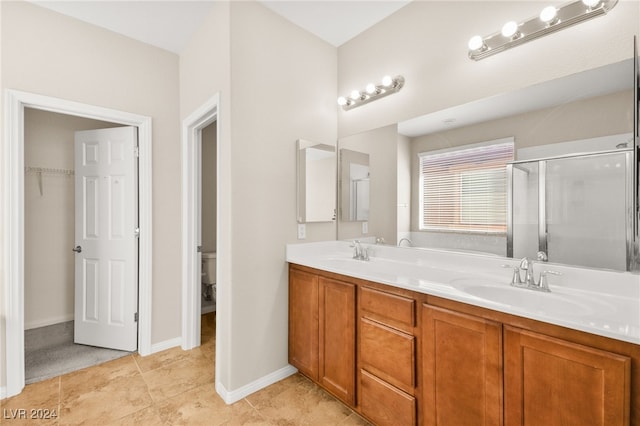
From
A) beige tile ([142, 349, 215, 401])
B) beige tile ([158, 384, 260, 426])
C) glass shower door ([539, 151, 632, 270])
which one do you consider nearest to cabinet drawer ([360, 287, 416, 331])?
glass shower door ([539, 151, 632, 270])

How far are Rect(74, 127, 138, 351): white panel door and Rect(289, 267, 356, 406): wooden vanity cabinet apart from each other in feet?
4.99

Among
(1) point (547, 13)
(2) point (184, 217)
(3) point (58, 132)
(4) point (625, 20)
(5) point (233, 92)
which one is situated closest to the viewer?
(4) point (625, 20)

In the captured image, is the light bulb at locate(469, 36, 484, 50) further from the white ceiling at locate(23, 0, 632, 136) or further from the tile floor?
the tile floor

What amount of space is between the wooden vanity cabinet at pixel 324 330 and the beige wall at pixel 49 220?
241 centimetres

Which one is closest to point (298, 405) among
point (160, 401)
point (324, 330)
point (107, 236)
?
point (324, 330)

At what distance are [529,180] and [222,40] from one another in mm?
2100

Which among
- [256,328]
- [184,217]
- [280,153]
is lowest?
[256,328]

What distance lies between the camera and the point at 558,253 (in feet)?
4.73

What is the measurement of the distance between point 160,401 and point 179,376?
298 millimetres

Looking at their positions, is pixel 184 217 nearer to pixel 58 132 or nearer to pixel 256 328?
pixel 256 328

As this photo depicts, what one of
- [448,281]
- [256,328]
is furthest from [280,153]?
[448,281]

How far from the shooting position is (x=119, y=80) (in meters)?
2.44

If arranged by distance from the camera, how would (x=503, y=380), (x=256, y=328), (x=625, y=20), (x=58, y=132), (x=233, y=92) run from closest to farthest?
1. (x=503, y=380)
2. (x=625, y=20)
3. (x=233, y=92)
4. (x=256, y=328)
5. (x=58, y=132)

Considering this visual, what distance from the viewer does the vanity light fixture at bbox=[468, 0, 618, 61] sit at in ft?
→ 4.32
